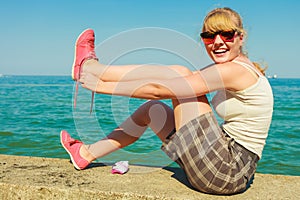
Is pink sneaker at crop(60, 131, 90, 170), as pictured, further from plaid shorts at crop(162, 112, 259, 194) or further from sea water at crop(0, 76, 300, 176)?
plaid shorts at crop(162, 112, 259, 194)

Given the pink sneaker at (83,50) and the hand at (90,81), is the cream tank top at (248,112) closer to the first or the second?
the hand at (90,81)

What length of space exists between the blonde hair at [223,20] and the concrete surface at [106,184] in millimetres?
1039

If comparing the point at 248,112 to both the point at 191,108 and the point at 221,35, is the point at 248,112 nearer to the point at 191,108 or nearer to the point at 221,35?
the point at 191,108

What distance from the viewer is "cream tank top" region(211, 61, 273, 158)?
7.33 feet

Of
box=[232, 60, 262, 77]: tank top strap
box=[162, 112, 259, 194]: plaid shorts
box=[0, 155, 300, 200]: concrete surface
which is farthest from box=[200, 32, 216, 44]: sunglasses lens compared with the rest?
box=[0, 155, 300, 200]: concrete surface

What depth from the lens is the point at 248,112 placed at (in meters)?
2.25

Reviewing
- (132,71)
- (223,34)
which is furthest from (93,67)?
(223,34)

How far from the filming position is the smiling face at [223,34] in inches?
90.1

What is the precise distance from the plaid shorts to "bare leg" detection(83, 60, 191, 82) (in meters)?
0.32

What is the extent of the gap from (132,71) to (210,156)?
2.38 ft

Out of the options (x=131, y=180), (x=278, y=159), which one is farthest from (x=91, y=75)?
(x=278, y=159)

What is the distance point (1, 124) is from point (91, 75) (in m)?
7.01

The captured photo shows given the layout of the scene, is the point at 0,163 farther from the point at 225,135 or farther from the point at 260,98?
the point at 260,98

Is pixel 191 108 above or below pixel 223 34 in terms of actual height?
below
